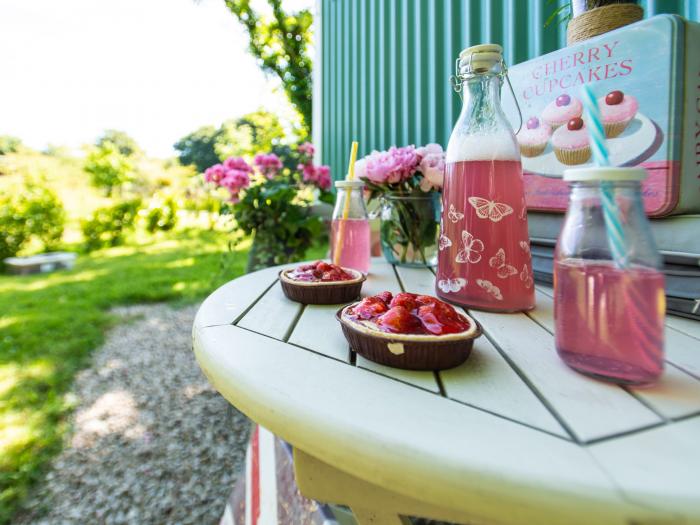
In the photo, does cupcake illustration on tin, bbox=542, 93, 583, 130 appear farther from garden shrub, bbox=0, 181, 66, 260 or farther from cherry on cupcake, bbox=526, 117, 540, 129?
garden shrub, bbox=0, 181, 66, 260

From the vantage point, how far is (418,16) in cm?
173

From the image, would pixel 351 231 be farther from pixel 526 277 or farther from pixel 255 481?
pixel 255 481

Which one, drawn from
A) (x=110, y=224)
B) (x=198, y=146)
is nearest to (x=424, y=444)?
(x=110, y=224)

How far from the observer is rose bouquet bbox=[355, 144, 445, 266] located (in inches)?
37.6

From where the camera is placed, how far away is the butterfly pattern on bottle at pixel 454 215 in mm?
605

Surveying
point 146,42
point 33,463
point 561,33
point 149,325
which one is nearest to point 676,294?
point 561,33

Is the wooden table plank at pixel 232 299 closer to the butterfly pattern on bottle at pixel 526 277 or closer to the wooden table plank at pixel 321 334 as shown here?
the wooden table plank at pixel 321 334

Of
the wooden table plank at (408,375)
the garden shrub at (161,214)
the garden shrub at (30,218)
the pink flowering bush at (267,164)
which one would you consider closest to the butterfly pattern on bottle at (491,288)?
the wooden table plank at (408,375)

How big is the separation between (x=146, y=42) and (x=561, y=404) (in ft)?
44.8

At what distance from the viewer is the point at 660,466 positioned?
0.80 feet

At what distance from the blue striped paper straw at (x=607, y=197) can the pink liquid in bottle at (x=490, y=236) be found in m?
0.22

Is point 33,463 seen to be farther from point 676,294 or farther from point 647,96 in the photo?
point 647,96

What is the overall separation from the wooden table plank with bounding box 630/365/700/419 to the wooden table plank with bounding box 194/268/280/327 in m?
0.46

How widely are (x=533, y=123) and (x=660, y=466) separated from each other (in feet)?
2.30
